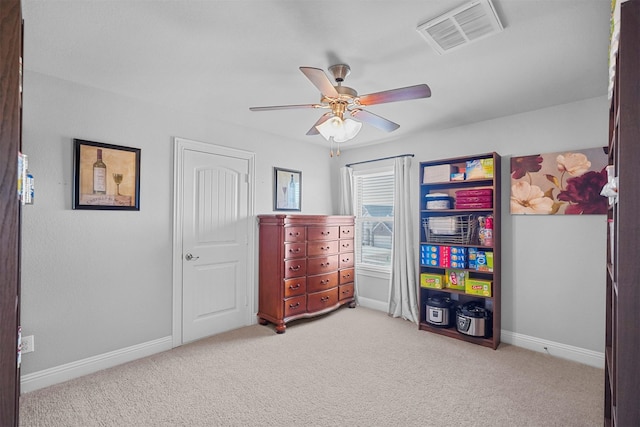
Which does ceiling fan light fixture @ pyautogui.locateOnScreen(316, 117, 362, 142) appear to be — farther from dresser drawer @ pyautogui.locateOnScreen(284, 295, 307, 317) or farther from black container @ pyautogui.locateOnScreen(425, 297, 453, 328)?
black container @ pyautogui.locateOnScreen(425, 297, 453, 328)

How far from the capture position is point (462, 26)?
1.78 m

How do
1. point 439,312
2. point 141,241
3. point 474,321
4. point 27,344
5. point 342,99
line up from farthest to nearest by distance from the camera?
1. point 439,312
2. point 474,321
3. point 141,241
4. point 27,344
5. point 342,99

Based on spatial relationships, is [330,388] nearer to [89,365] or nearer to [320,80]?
[89,365]

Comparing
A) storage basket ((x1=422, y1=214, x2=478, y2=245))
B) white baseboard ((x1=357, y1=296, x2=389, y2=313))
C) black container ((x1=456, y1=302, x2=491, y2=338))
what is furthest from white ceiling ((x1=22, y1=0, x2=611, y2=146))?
white baseboard ((x1=357, y1=296, x2=389, y2=313))

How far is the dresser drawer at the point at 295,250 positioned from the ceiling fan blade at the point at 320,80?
1.97 metres

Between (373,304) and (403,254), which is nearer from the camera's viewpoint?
(403,254)

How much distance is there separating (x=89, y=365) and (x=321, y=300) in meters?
2.40

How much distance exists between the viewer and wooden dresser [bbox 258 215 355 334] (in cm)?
364

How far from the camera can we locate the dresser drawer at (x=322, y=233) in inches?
155

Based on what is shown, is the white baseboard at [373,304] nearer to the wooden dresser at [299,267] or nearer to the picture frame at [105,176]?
the wooden dresser at [299,267]

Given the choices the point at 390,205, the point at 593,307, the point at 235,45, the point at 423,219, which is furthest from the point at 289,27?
the point at 593,307

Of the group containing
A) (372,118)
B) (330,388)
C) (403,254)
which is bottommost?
(330,388)

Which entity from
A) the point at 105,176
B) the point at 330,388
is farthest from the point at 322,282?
the point at 105,176

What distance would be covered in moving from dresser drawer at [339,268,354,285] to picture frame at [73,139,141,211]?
2.62 metres
